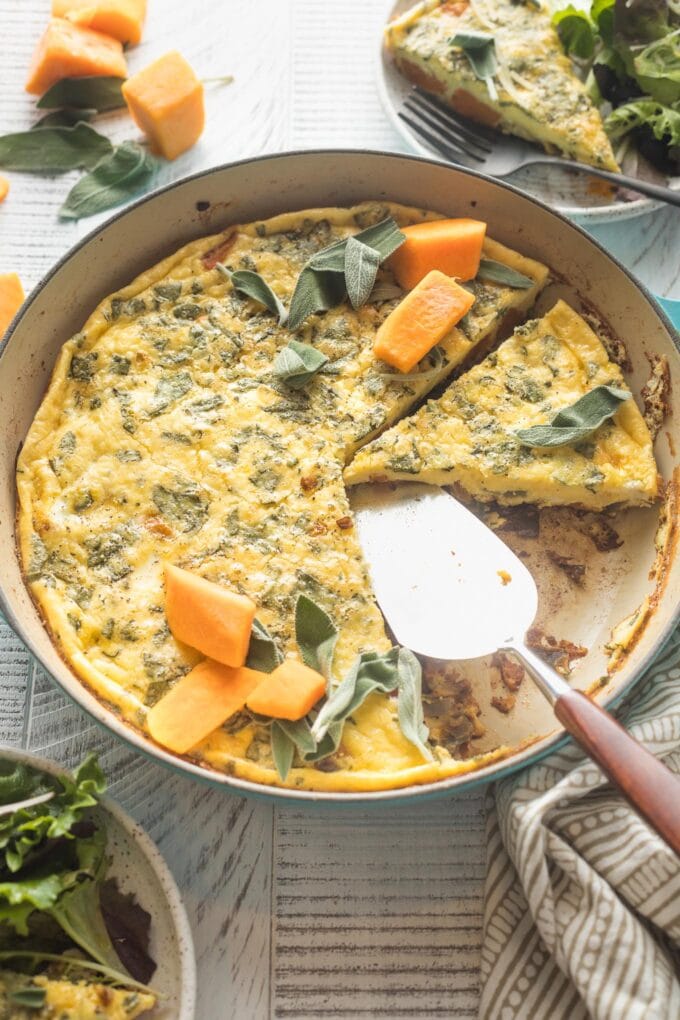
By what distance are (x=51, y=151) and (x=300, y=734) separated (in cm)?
286

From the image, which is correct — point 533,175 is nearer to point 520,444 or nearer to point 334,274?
point 334,274

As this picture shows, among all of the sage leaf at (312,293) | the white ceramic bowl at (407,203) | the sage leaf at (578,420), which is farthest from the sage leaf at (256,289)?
the sage leaf at (578,420)

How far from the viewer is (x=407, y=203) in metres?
3.89

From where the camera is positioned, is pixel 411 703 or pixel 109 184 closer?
pixel 411 703

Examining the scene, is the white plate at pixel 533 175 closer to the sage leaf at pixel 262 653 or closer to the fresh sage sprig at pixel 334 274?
the fresh sage sprig at pixel 334 274

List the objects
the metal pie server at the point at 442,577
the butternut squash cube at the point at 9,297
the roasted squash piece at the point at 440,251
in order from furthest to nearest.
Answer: the butternut squash cube at the point at 9,297
the roasted squash piece at the point at 440,251
the metal pie server at the point at 442,577

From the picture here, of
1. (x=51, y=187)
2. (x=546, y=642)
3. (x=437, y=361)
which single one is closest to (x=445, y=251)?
(x=437, y=361)

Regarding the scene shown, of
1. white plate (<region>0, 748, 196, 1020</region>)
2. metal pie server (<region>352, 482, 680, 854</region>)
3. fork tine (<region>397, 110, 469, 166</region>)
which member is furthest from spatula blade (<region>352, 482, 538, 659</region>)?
fork tine (<region>397, 110, 469, 166</region>)

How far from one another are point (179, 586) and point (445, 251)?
62.8 inches

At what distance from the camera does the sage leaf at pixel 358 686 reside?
113 inches

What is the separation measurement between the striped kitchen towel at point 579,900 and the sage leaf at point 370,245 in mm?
1846

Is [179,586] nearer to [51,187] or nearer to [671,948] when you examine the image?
[671,948]

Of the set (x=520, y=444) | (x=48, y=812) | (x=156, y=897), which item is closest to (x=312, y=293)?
(x=520, y=444)

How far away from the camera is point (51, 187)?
4316mm
